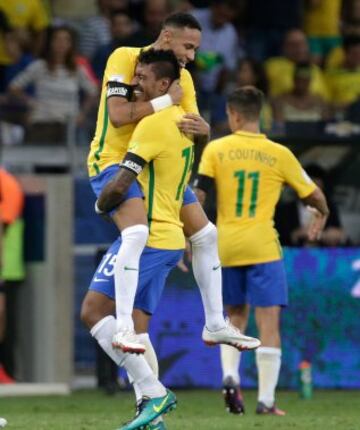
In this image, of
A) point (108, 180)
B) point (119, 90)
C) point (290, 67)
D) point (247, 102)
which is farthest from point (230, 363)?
point (290, 67)

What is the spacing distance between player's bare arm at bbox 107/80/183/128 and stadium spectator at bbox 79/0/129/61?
333 inches

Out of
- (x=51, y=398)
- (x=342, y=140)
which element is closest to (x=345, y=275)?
(x=342, y=140)

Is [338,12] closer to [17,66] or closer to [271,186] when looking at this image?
[17,66]

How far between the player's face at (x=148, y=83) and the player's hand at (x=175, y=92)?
3 centimetres

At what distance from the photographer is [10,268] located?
14.4 m

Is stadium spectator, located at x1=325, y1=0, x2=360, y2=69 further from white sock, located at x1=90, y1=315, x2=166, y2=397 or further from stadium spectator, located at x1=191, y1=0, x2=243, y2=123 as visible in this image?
white sock, located at x1=90, y1=315, x2=166, y2=397

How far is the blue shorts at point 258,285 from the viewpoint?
1154 centimetres

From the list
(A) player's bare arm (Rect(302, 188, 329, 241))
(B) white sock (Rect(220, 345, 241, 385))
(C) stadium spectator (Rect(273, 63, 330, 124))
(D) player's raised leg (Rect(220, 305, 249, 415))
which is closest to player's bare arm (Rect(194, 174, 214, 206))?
(A) player's bare arm (Rect(302, 188, 329, 241))

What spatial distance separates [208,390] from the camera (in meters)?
14.2

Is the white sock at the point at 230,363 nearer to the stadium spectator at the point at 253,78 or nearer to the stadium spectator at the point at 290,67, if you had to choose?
the stadium spectator at the point at 253,78

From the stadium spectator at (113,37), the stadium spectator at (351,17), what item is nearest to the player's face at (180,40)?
the stadium spectator at (113,37)

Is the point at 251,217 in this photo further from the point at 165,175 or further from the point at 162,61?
the point at 162,61

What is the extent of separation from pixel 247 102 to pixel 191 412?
232 centimetres

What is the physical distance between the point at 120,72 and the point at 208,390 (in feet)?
18.7
